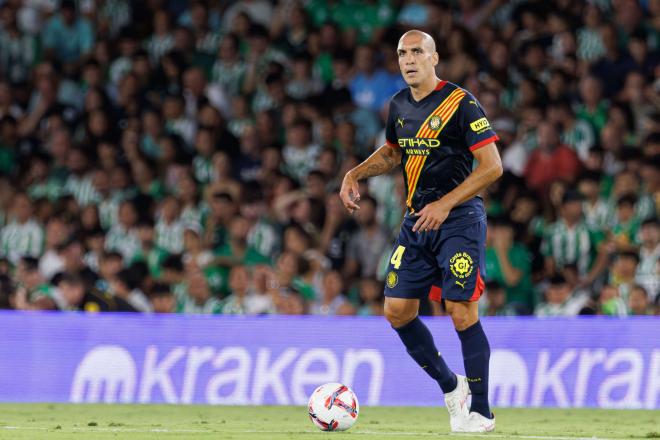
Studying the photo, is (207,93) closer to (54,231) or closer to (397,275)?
(54,231)

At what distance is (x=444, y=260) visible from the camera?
8.41 meters

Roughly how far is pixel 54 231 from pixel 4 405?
4.20m

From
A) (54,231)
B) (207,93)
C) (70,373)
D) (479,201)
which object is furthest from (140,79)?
(479,201)

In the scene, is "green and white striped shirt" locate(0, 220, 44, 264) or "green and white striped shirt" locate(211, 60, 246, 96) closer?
"green and white striped shirt" locate(0, 220, 44, 264)

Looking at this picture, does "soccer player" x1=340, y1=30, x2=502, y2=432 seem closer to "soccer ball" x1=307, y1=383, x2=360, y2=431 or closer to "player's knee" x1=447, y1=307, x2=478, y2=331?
"player's knee" x1=447, y1=307, x2=478, y2=331

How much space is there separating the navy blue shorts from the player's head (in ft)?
2.83

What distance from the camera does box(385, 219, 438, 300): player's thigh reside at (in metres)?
A: 8.52

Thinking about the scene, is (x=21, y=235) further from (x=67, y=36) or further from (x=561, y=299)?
(x=561, y=299)

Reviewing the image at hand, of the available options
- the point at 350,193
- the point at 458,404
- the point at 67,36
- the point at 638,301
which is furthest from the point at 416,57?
the point at 67,36

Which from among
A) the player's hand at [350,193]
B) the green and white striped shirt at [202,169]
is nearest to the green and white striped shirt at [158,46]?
the green and white striped shirt at [202,169]

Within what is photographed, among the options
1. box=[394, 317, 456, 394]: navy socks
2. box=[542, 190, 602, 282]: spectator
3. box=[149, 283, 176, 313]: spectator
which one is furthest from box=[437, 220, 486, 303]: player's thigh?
box=[149, 283, 176, 313]: spectator

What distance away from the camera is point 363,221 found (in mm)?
14258

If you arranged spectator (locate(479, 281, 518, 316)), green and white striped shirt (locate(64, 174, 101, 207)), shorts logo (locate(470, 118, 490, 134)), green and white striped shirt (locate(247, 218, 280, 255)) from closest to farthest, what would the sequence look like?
shorts logo (locate(470, 118, 490, 134)) < spectator (locate(479, 281, 518, 316)) < green and white striped shirt (locate(247, 218, 280, 255)) < green and white striped shirt (locate(64, 174, 101, 207))

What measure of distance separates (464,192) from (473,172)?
0.47ft
